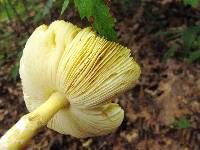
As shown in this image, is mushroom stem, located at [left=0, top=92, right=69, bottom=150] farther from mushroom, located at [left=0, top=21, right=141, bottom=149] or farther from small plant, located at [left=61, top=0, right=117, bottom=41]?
small plant, located at [left=61, top=0, right=117, bottom=41]

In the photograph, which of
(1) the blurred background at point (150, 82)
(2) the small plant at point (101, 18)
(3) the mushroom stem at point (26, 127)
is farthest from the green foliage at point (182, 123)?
(2) the small plant at point (101, 18)

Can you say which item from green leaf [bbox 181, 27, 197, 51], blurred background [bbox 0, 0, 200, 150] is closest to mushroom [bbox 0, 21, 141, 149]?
blurred background [bbox 0, 0, 200, 150]

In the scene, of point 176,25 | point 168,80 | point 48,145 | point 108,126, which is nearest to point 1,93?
point 48,145

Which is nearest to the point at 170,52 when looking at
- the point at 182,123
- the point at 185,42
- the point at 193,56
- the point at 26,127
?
the point at 193,56

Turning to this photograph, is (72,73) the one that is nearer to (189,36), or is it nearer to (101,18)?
(101,18)

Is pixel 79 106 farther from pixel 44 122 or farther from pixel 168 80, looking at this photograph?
pixel 168 80

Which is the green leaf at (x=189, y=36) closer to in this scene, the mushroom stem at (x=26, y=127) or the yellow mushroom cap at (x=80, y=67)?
the yellow mushroom cap at (x=80, y=67)
